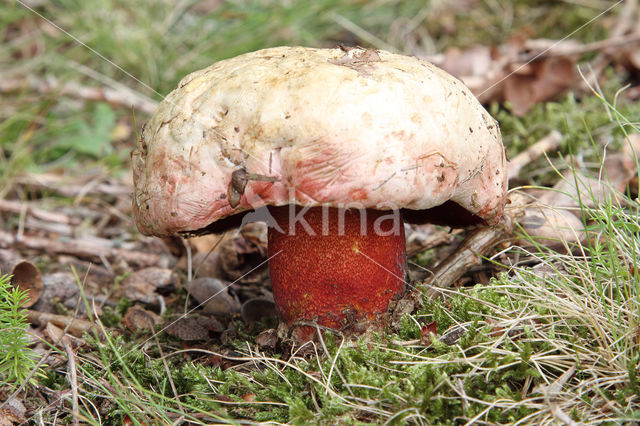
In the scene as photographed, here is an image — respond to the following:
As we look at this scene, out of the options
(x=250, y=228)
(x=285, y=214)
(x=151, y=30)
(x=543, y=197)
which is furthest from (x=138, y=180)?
(x=151, y=30)

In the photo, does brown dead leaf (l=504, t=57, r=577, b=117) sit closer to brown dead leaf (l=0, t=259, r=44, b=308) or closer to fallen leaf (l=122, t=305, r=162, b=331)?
fallen leaf (l=122, t=305, r=162, b=331)

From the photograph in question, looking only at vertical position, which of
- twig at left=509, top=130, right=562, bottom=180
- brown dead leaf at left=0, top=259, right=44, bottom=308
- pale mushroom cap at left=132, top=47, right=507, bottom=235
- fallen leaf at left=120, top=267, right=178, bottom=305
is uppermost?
pale mushroom cap at left=132, top=47, right=507, bottom=235

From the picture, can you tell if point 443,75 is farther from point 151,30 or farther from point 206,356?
point 151,30

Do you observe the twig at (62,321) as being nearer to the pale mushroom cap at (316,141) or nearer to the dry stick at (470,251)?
the pale mushroom cap at (316,141)

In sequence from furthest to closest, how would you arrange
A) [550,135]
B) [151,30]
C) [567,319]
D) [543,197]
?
[151,30]
[550,135]
[543,197]
[567,319]

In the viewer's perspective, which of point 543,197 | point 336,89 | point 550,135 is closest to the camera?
point 336,89

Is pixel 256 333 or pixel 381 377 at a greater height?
pixel 381 377

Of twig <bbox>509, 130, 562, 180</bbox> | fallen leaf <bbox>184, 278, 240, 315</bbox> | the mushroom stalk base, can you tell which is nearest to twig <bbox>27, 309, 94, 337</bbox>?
fallen leaf <bbox>184, 278, 240, 315</bbox>
